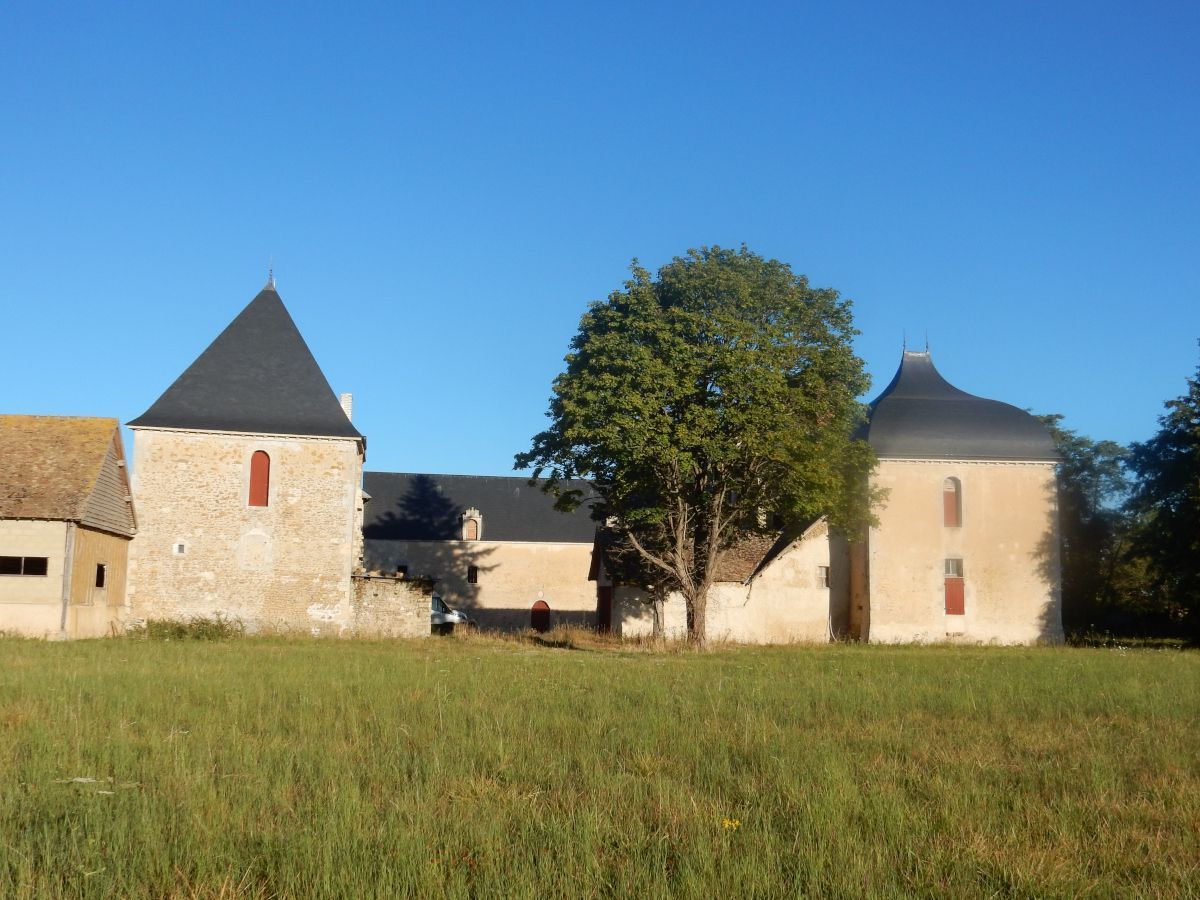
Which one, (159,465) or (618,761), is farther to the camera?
(159,465)

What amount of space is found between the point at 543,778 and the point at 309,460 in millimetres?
26954

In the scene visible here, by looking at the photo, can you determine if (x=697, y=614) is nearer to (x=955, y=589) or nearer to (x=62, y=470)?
(x=955, y=589)

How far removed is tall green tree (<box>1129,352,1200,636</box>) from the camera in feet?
111

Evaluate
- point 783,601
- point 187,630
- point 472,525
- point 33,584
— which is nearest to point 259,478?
point 187,630

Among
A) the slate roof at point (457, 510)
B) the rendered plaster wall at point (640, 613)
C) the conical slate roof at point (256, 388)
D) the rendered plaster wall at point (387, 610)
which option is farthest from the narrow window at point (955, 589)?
the slate roof at point (457, 510)

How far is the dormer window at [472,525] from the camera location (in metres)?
55.4

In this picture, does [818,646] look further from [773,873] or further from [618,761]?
[773,873]

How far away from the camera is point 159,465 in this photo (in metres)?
32.8

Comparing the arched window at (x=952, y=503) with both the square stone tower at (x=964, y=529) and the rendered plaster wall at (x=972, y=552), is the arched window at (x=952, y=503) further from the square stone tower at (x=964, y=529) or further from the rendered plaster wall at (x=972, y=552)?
the rendered plaster wall at (x=972, y=552)

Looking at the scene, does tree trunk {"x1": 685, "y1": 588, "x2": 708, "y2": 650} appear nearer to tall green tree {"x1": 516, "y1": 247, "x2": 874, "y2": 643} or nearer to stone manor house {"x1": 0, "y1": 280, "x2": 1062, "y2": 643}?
tall green tree {"x1": 516, "y1": 247, "x2": 874, "y2": 643}

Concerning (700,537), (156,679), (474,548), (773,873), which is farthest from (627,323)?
(474,548)

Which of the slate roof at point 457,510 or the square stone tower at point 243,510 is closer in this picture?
the square stone tower at point 243,510

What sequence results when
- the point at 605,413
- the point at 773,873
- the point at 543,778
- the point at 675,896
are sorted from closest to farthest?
the point at 675,896 → the point at 773,873 → the point at 543,778 → the point at 605,413

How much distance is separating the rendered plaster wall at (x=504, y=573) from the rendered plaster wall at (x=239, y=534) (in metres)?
21.7
